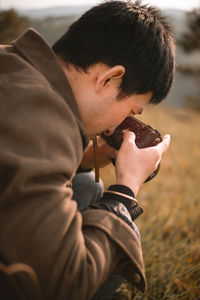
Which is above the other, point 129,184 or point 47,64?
point 47,64

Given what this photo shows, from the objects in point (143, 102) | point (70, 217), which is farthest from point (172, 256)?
point (70, 217)

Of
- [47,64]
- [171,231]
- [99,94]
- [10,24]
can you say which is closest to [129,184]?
[99,94]

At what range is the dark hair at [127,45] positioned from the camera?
3.29ft

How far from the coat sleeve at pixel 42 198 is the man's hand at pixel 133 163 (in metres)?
0.25

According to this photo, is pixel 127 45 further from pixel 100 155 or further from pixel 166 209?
pixel 166 209

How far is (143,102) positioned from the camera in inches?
43.1

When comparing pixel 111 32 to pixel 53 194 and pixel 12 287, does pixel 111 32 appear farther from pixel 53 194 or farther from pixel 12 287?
pixel 12 287

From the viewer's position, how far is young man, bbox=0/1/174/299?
26.8 inches

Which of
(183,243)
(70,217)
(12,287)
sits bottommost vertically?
(183,243)

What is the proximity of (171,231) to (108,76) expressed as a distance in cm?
125

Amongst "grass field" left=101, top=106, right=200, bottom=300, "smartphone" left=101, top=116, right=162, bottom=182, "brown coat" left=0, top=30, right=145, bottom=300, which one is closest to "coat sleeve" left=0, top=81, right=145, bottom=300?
"brown coat" left=0, top=30, right=145, bottom=300

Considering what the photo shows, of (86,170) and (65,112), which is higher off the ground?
(65,112)

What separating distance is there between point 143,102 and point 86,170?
457 millimetres

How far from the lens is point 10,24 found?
222 cm
